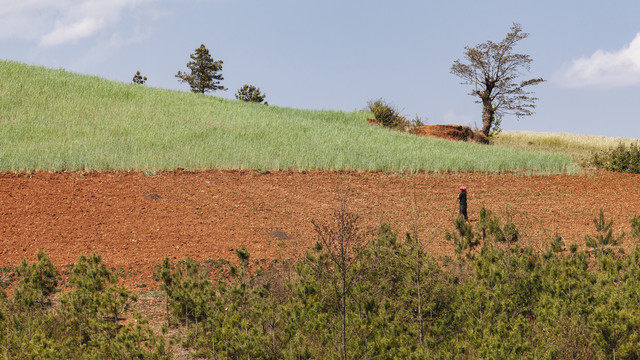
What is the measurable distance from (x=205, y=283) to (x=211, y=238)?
158 inches

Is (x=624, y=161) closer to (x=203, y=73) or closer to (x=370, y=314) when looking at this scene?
(x=370, y=314)

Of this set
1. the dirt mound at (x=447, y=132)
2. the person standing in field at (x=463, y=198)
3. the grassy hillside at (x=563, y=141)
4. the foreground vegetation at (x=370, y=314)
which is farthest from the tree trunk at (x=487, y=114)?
the foreground vegetation at (x=370, y=314)

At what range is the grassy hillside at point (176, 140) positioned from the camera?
15219 mm

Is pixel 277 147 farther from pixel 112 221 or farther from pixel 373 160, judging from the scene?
pixel 112 221

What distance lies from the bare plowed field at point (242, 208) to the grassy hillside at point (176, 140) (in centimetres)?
89

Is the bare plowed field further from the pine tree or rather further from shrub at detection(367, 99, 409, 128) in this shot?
the pine tree

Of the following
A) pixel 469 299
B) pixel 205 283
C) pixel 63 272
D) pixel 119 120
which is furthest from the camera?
pixel 119 120

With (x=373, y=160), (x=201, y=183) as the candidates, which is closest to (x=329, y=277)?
(x=201, y=183)

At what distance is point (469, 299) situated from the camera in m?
5.37

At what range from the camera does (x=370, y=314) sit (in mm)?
4984

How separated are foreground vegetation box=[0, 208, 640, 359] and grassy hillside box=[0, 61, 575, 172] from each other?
9.12 m

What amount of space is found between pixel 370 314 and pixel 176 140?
14.2 m

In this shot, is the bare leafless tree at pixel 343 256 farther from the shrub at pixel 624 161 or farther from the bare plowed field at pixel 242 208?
the shrub at pixel 624 161

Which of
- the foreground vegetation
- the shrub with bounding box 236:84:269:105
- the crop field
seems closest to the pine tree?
the shrub with bounding box 236:84:269:105
